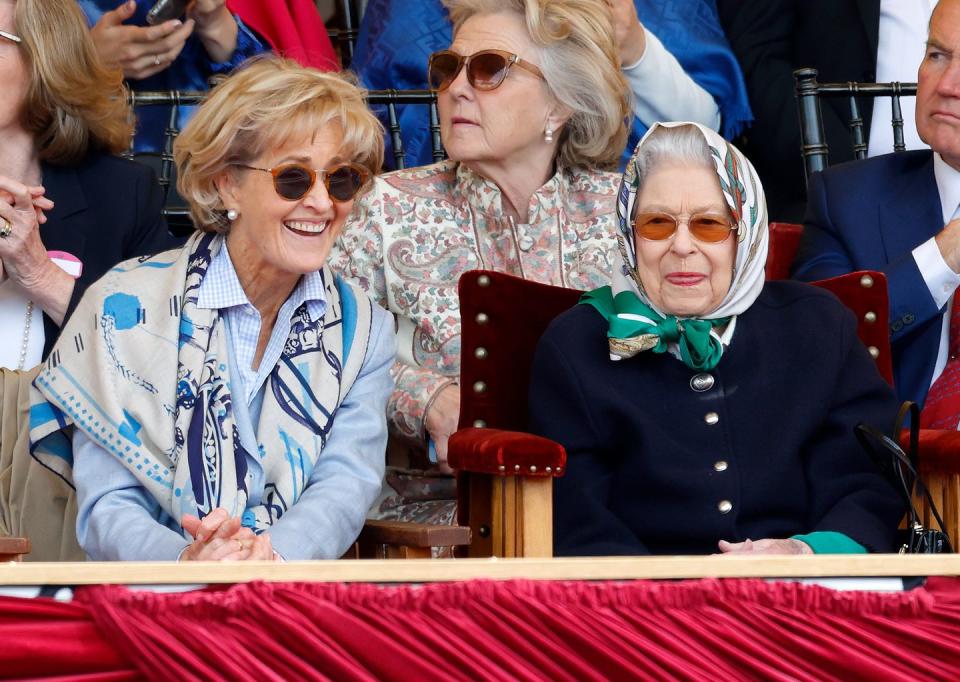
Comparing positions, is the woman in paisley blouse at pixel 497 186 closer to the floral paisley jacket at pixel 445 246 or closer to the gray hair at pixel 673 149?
the floral paisley jacket at pixel 445 246

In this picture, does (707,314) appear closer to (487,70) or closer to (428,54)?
(487,70)

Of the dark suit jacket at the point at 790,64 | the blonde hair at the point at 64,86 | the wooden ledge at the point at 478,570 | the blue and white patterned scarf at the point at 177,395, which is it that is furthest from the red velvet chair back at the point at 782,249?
the wooden ledge at the point at 478,570

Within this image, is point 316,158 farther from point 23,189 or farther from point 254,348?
point 23,189

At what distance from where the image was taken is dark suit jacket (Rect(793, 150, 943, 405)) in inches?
121

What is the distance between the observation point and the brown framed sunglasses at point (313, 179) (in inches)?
101

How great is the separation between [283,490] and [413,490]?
0.59 metres

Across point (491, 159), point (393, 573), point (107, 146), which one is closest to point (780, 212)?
point (491, 159)

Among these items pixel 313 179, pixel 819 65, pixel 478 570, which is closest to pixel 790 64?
pixel 819 65

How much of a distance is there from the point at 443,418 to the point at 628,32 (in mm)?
1320

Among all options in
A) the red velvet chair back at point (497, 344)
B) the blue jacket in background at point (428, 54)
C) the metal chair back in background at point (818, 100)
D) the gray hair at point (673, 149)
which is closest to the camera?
the gray hair at point (673, 149)

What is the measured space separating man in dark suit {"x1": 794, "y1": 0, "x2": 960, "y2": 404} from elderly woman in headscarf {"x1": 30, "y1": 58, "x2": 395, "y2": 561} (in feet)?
3.42

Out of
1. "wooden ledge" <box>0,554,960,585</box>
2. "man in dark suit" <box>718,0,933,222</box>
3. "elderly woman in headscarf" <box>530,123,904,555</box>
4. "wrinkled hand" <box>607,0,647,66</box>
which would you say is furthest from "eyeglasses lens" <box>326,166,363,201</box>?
"man in dark suit" <box>718,0,933,222</box>

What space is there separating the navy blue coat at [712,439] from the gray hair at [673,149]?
0.93 feet

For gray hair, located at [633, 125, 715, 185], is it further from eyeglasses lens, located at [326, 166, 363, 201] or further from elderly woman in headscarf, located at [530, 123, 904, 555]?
eyeglasses lens, located at [326, 166, 363, 201]
